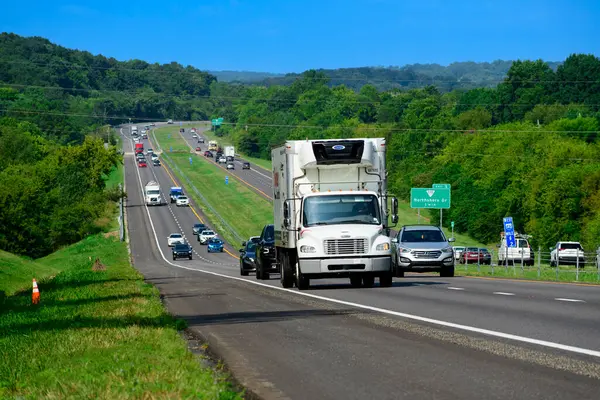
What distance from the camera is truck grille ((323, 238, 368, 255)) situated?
26.6m

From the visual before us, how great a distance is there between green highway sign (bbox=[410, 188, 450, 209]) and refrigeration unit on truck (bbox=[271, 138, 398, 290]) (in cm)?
4473

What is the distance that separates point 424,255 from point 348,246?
9.96 metres

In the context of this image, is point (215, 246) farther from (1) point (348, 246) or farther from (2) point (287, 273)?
(1) point (348, 246)

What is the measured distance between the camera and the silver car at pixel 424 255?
36.0m

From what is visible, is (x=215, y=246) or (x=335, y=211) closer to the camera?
(x=335, y=211)

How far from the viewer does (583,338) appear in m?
13.8

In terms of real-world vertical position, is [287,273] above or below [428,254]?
below

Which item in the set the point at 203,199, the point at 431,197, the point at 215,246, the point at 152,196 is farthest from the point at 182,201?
the point at 431,197

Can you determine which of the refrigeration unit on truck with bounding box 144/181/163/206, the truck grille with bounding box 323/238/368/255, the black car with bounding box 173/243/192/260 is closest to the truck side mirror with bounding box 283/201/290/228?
the truck grille with bounding box 323/238/368/255


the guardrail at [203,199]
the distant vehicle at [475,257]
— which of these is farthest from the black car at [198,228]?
the distant vehicle at [475,257]

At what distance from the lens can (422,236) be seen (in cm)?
3834

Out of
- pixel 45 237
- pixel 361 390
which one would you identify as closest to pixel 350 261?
pixel 361 390

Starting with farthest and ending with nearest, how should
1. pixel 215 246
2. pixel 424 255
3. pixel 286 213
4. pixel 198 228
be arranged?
pixel 198 228 < pixel 215 246 < pixel 424 255 < pixel 286 213

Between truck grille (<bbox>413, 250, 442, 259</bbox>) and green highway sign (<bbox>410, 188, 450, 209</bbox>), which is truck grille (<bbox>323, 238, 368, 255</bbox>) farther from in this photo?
green highway sign (<bbox>410, 188, 450, 209</bbox>)
